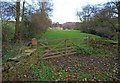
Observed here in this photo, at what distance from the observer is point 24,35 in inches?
460

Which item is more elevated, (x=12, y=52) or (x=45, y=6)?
(x=45, y=6)

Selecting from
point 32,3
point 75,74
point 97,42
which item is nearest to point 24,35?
point 32,3

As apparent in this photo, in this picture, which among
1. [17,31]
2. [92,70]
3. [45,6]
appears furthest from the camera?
[45,6]

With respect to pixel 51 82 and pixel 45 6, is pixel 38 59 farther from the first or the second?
pixel 45 6

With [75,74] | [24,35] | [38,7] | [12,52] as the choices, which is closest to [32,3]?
[38,7]

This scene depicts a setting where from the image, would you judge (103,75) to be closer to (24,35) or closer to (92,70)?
(92,70)

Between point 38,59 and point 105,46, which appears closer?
point 38,59

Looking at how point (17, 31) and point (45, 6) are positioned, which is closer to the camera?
point (17, 31)

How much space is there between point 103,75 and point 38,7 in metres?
10.0

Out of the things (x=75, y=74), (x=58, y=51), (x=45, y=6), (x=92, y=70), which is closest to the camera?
(x=75, y=74)

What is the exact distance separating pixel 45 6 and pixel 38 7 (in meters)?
1.97

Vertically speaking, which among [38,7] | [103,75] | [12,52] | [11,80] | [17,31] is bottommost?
[103,75]

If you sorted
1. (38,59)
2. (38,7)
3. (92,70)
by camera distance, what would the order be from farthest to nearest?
1. (38,7)
2. (38,59)
3. (92,70)

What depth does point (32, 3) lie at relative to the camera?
466 inches
